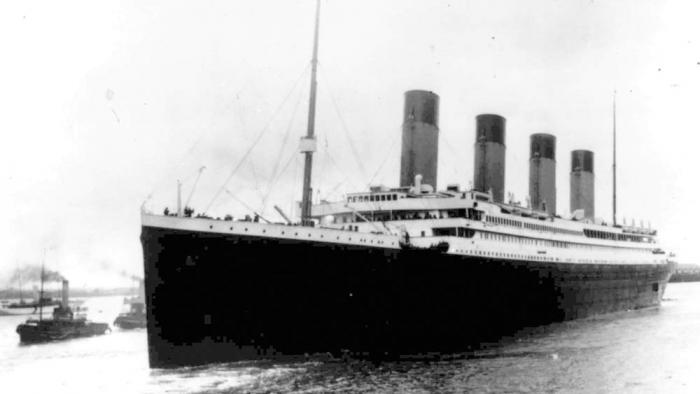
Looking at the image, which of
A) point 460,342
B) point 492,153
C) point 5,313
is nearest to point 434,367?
point 460,342

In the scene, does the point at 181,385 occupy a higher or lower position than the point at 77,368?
higher

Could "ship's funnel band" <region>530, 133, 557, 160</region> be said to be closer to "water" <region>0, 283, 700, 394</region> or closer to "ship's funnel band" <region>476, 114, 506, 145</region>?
"ship's funnel band" <region>476, 114, 506, 145</region>

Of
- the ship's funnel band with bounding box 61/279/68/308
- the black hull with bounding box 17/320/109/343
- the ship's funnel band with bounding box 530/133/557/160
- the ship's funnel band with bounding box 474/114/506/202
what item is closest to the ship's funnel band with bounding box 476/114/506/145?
the ship's funnel band with bounding box 474/114/506/202

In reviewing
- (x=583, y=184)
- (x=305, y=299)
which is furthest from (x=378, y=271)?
(x=583, y=184)

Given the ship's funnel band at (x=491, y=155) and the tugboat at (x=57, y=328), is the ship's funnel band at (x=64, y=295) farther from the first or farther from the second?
the ship's funnel band at (x=491, y=155)

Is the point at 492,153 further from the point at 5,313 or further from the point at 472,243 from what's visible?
the point at 5,313

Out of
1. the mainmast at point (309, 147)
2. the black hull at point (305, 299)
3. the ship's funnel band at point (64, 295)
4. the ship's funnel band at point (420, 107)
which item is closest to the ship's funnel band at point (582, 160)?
the ship's funnel band at point (420, 107)

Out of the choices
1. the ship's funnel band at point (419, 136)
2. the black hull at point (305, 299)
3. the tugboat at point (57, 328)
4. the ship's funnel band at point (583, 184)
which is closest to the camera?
the black hull at point (305, 299)
